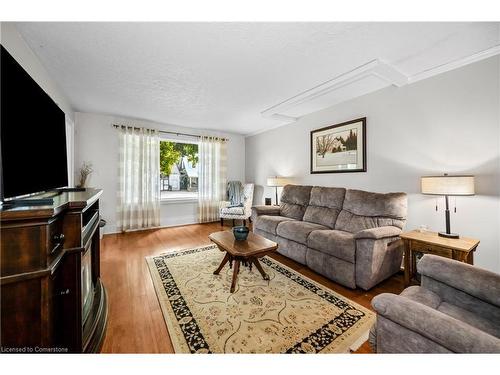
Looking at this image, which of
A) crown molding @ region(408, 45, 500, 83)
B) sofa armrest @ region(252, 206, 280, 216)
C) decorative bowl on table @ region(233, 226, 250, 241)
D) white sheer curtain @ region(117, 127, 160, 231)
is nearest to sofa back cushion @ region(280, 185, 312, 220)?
sofa armrest @ region(252, 206, 280, 216)

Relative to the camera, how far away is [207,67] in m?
2.21

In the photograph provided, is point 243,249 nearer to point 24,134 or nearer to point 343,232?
point 343,232

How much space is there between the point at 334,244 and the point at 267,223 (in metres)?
1.18

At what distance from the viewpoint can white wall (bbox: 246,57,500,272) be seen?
6.28ft

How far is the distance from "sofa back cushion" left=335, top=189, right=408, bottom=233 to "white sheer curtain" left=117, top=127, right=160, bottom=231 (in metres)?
3.70

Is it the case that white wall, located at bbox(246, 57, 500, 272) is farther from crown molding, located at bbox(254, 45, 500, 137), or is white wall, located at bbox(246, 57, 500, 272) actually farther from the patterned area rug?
the patterned area rug

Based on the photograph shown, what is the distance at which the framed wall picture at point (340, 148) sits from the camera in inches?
117

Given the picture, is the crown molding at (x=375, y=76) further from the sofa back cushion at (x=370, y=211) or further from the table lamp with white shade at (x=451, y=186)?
the sofa back cushion at (x=370, y=211)

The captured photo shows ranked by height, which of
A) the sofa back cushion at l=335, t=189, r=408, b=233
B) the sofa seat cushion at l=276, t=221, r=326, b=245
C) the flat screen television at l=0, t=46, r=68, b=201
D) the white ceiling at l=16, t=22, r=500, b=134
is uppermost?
the white ceiling at l=16, t=22, r=500, b=134

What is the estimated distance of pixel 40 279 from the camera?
34.5 inches

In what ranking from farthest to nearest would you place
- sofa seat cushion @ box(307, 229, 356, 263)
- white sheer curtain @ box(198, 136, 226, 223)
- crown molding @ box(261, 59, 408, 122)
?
1. white sheer curtain @ box(198, 136, 226, 223)
2. crown molding @ box(261, 59, 408, 122)
3. sofa seat cushion @ box(307, 229, 356, 263)

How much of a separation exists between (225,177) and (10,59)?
436 centimetres
